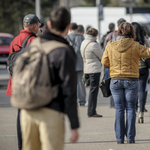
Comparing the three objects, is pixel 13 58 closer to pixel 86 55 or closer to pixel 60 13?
pixel 60 13

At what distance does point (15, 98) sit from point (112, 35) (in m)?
5.94

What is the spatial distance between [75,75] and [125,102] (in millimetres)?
2487

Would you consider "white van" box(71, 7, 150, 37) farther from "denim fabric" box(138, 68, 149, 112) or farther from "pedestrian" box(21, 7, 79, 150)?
"pedestrian" box(21, 7, 79, 150)

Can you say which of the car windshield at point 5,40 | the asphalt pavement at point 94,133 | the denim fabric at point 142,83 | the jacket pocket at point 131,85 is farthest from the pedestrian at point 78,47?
the car windshield at point 5,40

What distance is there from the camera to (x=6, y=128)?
668 centimetres

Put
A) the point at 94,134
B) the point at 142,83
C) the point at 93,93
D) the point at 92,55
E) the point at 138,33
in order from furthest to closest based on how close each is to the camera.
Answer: the point at 93,93, the point at 92,55, the point at 142,83, the point at 138,33, the point at 94,134

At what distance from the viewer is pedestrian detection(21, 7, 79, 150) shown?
3.03 m

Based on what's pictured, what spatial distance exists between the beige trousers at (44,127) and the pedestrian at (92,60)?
4738mm

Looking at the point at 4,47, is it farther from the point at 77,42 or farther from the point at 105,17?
the point at 77,42

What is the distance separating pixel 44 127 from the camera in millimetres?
3008

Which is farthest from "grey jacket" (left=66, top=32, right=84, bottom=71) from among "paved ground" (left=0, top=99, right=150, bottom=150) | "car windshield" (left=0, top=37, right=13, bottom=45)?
"car windshield" (left=0, top=37, right=13, bottom=45)

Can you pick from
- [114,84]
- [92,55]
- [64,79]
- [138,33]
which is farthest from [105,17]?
[64,79]

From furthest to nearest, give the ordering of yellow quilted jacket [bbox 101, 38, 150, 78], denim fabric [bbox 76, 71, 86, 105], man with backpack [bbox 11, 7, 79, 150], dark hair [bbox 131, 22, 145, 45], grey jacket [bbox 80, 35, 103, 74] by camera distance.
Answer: denim fabric [bbox 76, 71, 86, 105], grey jacket [bbox 80, 35, 103, 74], dark hair [bbox 131, 22, 145, 45], yellow quilted jacket [bbox 101, 38, 150, 78], man with backpack [bbox 11, 7, 79, 150]

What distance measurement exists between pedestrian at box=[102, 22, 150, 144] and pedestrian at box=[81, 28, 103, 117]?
7.37 feet
